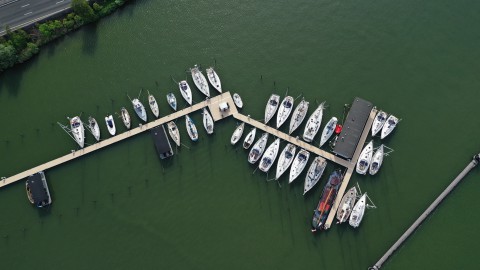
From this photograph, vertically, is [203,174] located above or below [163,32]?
below

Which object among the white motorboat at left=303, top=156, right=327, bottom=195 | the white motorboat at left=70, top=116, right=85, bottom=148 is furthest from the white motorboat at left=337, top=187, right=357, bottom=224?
the white motorboat at left=70, top=116, right=85, bottom=148

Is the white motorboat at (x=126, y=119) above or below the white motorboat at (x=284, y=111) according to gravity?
above

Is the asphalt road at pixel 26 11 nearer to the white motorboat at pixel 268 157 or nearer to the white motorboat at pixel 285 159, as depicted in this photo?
the white motorboat at pixel 268 157

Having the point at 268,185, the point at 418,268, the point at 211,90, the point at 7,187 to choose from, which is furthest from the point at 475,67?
the point at 7,187

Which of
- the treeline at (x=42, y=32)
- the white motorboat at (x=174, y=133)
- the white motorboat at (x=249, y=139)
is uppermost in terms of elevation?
the treeline at (x=42, y=32)

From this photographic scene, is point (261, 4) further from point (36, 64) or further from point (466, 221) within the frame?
point (466, 221)

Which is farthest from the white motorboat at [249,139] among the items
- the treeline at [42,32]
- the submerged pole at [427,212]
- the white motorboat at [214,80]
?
the treeline at [42,32]

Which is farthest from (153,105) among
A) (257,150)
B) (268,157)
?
(268,157)
